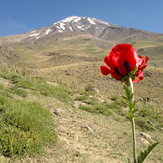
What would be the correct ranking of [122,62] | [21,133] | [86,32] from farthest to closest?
[86,32]
[21,133]
[122,62]

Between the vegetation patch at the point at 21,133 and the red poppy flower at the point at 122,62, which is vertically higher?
the red poppy flower at the point at 122,62

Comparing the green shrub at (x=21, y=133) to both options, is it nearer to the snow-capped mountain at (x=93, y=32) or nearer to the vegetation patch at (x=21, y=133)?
the vegetation patch at (x=21, y=133)

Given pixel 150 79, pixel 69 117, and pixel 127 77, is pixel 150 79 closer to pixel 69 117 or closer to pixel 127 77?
pixel 69 117

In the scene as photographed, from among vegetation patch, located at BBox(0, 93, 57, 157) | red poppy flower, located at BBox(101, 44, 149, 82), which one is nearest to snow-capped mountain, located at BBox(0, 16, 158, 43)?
vegetation patch, located at BBox(0, 93, 57, 157)

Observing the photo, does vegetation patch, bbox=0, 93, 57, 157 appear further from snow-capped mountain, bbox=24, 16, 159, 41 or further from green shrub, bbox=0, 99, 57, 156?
snow-capped mountain, bbox=24, 16, 159, 41

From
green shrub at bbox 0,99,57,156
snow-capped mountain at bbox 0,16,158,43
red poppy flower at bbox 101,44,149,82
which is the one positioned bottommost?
green shrub at bbox 0,99,57,156

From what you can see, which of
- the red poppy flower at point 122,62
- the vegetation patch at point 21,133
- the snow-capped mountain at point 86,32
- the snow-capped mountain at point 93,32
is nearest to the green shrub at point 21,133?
the vegetation patch at point 21,133

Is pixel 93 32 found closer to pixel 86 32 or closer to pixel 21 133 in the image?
pixel 86 32

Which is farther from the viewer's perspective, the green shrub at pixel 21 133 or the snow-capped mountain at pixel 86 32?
the snow-capped mountain at pixel 86 32

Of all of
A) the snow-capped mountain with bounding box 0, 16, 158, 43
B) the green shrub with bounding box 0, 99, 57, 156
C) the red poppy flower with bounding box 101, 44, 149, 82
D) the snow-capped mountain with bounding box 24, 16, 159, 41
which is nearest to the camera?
the red poppy flower with bounding box 101, 44, 149, 82

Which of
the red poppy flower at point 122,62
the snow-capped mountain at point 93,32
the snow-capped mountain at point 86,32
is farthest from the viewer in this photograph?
the snow-capped mountain at point 93,32

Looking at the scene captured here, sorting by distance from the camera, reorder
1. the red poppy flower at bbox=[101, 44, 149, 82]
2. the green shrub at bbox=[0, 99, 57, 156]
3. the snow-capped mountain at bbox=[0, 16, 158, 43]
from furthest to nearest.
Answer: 1. the snow-capped mountain at bbox=[0, 16, 158, 43]
2. the green shrub at bbox=[0, 99, 57, 156]
3. the red poppy flower at bbox=[101, 44, 149, 82]

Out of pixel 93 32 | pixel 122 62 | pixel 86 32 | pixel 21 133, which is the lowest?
pixel 21 133

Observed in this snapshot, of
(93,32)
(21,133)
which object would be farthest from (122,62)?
(93,32)
